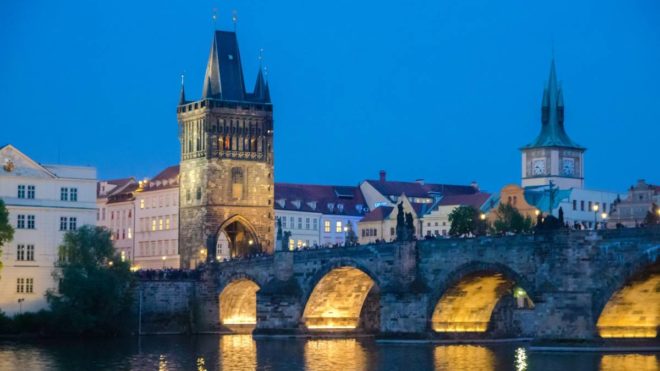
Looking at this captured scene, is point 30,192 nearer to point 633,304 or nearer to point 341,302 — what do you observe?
point 341,302

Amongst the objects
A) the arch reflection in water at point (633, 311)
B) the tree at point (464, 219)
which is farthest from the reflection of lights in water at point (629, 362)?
the tree at point (464, 219)

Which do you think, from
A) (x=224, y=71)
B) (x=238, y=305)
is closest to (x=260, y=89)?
(x=224, y=71)

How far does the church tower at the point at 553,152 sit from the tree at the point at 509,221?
42.5m

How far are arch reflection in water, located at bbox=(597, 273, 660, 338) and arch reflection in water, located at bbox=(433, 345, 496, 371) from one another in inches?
234

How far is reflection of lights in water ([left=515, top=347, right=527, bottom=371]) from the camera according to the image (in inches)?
2486

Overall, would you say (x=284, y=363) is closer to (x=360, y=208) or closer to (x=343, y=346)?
(x=343, y=346)

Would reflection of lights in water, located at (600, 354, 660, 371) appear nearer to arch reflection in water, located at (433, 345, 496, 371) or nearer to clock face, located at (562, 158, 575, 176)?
arch reflection in water, located at (433, 345, 496, 371)

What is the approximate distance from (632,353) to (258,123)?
5682 centimetres

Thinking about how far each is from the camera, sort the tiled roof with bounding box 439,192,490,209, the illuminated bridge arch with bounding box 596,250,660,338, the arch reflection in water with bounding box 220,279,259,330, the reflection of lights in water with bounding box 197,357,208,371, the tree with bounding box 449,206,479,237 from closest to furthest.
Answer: the reflection of lights in water with bounding box 197,357,208,371, the illuminated bridge arch with bounding box 596,250,660,338, the arch reflection in water with bounding box 220,279,259,330, the tree with bounding box 449,206,479,237, the tiled roof with bounding box 439,192,490,209

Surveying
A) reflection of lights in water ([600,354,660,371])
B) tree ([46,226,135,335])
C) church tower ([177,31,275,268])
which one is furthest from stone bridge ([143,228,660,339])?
church tower ([177,31,275,268])

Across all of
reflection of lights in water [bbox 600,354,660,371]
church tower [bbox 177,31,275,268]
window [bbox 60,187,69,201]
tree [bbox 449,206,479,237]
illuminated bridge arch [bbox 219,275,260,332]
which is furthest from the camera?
tree [bbox 449,206,479,237]

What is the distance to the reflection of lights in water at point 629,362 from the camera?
60.6 meters

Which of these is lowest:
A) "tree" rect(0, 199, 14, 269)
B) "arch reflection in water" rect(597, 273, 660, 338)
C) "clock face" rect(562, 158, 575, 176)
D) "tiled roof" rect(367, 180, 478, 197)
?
"arch reflection in water" rect(597, 273, 660, 338)

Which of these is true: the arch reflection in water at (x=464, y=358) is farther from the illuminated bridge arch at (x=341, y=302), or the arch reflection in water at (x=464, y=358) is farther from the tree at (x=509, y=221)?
the tree at (x=509, y=221)
